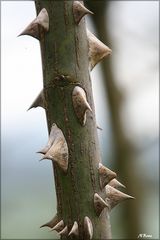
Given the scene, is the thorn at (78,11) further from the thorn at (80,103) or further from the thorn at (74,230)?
the thorn at (74,230)

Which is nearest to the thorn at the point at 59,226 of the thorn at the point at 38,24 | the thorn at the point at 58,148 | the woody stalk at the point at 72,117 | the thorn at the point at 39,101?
the woody stalk at the point at 72,117

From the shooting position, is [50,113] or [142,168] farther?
[142,168]

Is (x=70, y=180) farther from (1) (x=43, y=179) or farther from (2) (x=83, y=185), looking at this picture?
(1) (x=43, y=179)

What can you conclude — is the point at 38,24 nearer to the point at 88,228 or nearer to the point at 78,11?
the point at 78,11

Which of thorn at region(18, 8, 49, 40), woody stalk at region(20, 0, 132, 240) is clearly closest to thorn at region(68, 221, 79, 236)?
woody stalk at region(20, 0, 132, 240)

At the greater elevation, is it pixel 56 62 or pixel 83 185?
pixel 56 62

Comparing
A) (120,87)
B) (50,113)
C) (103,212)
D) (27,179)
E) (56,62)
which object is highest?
(56,62)

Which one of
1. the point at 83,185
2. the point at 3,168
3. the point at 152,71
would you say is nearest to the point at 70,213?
the point at 83,185

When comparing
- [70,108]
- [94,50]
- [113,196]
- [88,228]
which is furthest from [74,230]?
[94,50]
